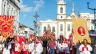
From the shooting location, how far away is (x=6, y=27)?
61.2 feet

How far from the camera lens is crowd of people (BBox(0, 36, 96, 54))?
15.8 meters

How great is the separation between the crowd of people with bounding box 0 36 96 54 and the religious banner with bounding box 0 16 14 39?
2.16 ft

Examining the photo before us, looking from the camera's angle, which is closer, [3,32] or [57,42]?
[3,32]

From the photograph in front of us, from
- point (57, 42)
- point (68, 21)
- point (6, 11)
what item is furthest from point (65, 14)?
point (57, 42)

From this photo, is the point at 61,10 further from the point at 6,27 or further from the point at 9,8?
the point at 6,27

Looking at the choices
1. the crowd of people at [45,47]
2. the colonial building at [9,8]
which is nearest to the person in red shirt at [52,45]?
the crowd of people at [45,47]

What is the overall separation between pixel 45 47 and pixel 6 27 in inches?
163

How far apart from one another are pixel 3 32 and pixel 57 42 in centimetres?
427

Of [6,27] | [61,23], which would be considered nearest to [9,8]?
[6,27]

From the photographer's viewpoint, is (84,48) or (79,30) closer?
(79,30)

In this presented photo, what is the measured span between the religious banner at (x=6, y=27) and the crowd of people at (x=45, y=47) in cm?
66

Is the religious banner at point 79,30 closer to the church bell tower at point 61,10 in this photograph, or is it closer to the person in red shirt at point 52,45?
the person in red shirt at point 52,45

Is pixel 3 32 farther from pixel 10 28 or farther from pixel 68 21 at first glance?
pixel 68 21

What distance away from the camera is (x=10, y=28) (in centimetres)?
1856
